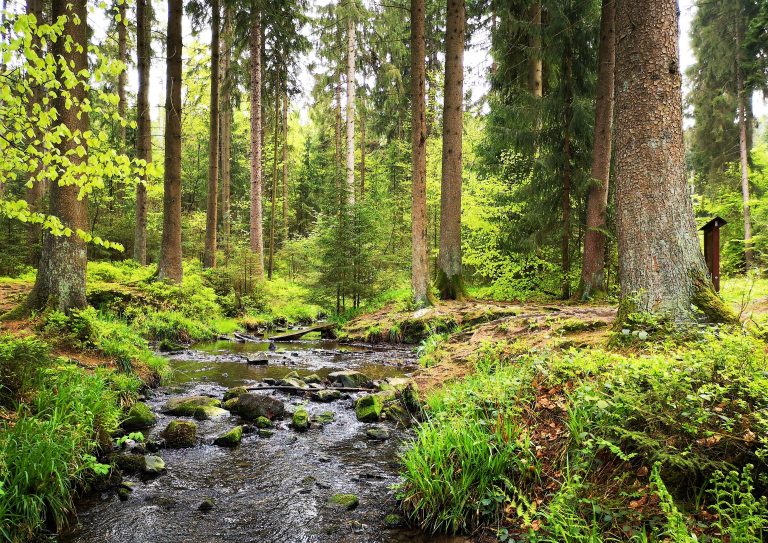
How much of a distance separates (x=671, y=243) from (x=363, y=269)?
11.3m

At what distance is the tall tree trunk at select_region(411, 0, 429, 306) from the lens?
12242 mm

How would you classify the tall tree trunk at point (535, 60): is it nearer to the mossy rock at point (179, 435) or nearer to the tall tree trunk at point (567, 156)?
the tall tree trunk at point (567, 156)

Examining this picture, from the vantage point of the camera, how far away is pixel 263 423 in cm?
592

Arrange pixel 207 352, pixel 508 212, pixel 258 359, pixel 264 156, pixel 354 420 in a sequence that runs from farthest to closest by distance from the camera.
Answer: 1. pixel 264 156
2. pixel 508 212
3. pixel 207 352
4. pixel 258 359
5. pixel 354 420

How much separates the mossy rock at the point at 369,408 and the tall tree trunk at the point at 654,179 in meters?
3.37

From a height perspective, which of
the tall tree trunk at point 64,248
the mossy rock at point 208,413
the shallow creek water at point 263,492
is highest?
the tall tree trunk at point 64,248

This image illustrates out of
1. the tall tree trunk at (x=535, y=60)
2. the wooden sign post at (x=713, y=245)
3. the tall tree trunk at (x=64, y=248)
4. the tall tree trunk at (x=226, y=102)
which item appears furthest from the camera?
the tall tree trunk at (x=226, y=102)

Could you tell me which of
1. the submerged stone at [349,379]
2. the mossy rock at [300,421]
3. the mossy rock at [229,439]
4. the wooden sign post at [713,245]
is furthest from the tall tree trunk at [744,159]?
the mossy rock at [229,439]

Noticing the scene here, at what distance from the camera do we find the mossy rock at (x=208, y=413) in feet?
19.9

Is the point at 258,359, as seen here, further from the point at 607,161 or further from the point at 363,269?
the point at 607,161

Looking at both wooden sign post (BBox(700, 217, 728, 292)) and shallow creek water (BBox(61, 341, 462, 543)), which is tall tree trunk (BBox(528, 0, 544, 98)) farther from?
shallow creek water (BBox(61, 341, 462, 543))

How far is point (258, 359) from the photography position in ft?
31.8

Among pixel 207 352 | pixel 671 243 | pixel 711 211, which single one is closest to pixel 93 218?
pixel 207 352

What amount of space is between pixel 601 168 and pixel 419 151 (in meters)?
4.78
